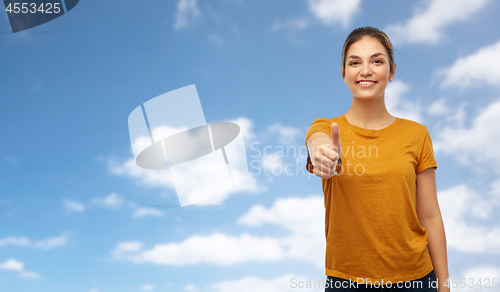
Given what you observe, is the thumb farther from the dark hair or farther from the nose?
the dark hair

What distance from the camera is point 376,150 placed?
2.54 m

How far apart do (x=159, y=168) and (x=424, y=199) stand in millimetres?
4928

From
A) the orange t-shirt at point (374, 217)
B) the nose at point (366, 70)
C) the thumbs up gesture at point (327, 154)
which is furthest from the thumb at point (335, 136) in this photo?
the nose at point (366, 70)

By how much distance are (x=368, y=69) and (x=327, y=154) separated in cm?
80

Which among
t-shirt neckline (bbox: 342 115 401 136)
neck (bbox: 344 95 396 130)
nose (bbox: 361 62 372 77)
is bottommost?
t-shirt neckline (bbox: 342 115 401 136)

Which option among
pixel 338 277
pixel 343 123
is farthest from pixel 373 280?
→ pixel 343 123

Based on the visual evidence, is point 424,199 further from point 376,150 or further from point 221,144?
point 221,144

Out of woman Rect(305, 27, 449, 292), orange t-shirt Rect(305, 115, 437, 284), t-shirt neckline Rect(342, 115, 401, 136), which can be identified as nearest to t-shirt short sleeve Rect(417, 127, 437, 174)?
woman Rect(305, 27, 449, 292)

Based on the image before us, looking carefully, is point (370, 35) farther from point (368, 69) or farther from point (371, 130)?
point (371, 130)

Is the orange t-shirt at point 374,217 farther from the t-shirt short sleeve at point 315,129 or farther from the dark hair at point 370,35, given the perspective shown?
the dark hair at point 370,35

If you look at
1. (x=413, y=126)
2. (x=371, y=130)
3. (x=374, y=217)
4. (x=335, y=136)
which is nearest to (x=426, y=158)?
(x=413, y=126)

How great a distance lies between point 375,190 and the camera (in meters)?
2.42

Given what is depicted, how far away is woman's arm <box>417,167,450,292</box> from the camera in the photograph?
261 centimetres

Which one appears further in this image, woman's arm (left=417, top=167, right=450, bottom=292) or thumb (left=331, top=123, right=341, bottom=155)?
woman's arm (left=417, top=167, right=450, bottom=292)
